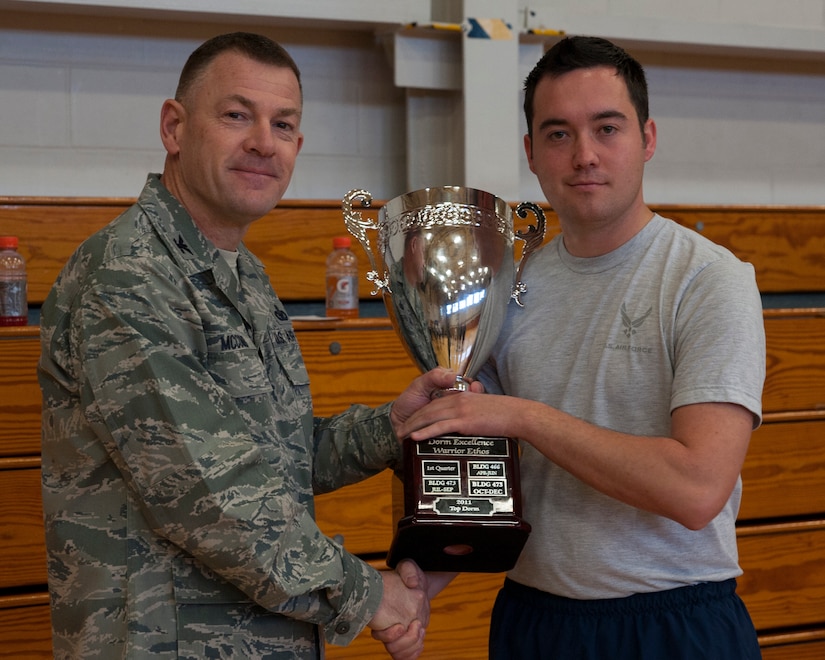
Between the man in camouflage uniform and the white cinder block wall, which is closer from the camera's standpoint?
the man in camouflage uniform

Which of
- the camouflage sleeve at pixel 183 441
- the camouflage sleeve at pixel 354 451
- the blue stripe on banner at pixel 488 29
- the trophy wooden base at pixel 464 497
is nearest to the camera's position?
the camouflage sleeve at pixel 183 441

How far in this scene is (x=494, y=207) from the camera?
1544mm

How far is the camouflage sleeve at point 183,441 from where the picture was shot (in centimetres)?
123

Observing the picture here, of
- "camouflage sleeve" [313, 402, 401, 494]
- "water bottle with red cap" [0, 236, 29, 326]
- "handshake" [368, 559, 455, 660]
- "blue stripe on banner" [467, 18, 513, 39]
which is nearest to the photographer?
"handshake" [368, 559, 455, 660]

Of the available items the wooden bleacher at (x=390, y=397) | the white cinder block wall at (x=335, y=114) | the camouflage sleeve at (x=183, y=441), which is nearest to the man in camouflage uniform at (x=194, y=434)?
the camouflage sleeve at (x=183, y=441)

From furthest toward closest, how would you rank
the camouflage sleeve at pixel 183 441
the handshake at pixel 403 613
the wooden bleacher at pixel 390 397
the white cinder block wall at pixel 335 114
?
the white cinder block wall at pixel 335 114
the wooden bleacher at pixel 390 397
the handshake at pixel 403 613
the camouflage sleeve at pixel 183 441

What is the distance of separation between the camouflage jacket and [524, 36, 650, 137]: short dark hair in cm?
59

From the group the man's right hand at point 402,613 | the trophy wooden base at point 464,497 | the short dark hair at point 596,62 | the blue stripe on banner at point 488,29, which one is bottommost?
the man's right hand at point 402,613

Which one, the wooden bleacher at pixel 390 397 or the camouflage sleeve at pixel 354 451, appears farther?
the wooden bleacher at pixel 390 397

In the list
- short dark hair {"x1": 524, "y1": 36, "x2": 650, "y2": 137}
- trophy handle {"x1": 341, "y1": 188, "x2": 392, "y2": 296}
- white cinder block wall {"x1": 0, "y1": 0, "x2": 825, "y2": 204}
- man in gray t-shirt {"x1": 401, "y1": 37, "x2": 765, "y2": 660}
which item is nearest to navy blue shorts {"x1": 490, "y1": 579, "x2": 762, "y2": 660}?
man in gray t-shirt {"x1": 401, "y1": 37, "x2": 765, "y2": 660}

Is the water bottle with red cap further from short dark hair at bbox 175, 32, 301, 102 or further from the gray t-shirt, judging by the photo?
the gray t-shirt

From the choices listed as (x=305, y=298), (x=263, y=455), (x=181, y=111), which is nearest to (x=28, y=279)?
(x=305, y=298)

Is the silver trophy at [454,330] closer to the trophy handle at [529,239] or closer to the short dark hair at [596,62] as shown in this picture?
the trophy handle at [529,239]

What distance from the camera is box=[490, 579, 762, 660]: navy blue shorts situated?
4.34ft
